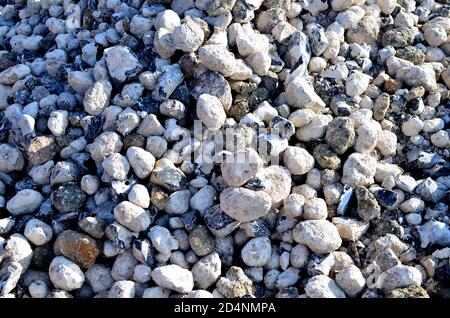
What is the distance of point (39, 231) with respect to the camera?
4.95ft

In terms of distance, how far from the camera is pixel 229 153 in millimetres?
1577

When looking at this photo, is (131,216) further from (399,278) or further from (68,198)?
(399,278)

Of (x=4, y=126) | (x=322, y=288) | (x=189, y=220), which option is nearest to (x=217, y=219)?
(x=189, y=220)

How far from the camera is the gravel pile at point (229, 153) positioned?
57.7 inches

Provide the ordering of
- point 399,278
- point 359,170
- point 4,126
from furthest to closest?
1. point 4,126
2. point 359,170
3. point 399,278

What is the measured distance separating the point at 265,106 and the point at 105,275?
0.67 meters

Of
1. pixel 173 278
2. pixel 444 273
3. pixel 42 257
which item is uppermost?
pixel 444 273

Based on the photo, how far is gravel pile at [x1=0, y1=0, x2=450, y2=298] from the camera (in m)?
1.47

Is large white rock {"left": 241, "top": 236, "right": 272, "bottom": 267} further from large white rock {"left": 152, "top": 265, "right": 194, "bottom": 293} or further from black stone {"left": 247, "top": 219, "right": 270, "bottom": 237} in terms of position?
large white rock {"left": 152, "top": 265, "right": 194, "bottom": 293}

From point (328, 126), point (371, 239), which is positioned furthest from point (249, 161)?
point (371, 239)

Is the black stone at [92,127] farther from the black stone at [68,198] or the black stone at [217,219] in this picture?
the black stone at [217,219]

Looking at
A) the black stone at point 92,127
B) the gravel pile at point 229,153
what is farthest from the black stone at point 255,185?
the black stone at point 92,127

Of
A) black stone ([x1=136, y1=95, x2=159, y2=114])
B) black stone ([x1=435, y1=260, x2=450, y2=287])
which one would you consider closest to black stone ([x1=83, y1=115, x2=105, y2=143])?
black stone ([x1=136, y1=95, x2=159, y2=114])
